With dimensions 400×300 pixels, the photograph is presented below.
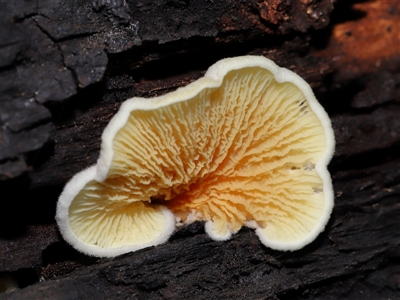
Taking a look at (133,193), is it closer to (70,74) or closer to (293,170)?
(70,74)

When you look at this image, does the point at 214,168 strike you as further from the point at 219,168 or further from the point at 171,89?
the point at 171,89

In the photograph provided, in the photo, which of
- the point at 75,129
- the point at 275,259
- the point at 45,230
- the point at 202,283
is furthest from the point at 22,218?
the point at 275,259

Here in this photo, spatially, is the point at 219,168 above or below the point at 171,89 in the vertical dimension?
below

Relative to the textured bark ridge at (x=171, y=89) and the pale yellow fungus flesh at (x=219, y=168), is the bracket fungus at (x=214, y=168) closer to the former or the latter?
the pale yellow fungus flesh at (x=219, y=168)

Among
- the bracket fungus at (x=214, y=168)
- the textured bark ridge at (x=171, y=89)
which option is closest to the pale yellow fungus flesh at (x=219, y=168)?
the bracket fungus at (x=214, y=168)

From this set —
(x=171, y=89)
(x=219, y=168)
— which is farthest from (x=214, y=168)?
(x=171, y=89)
